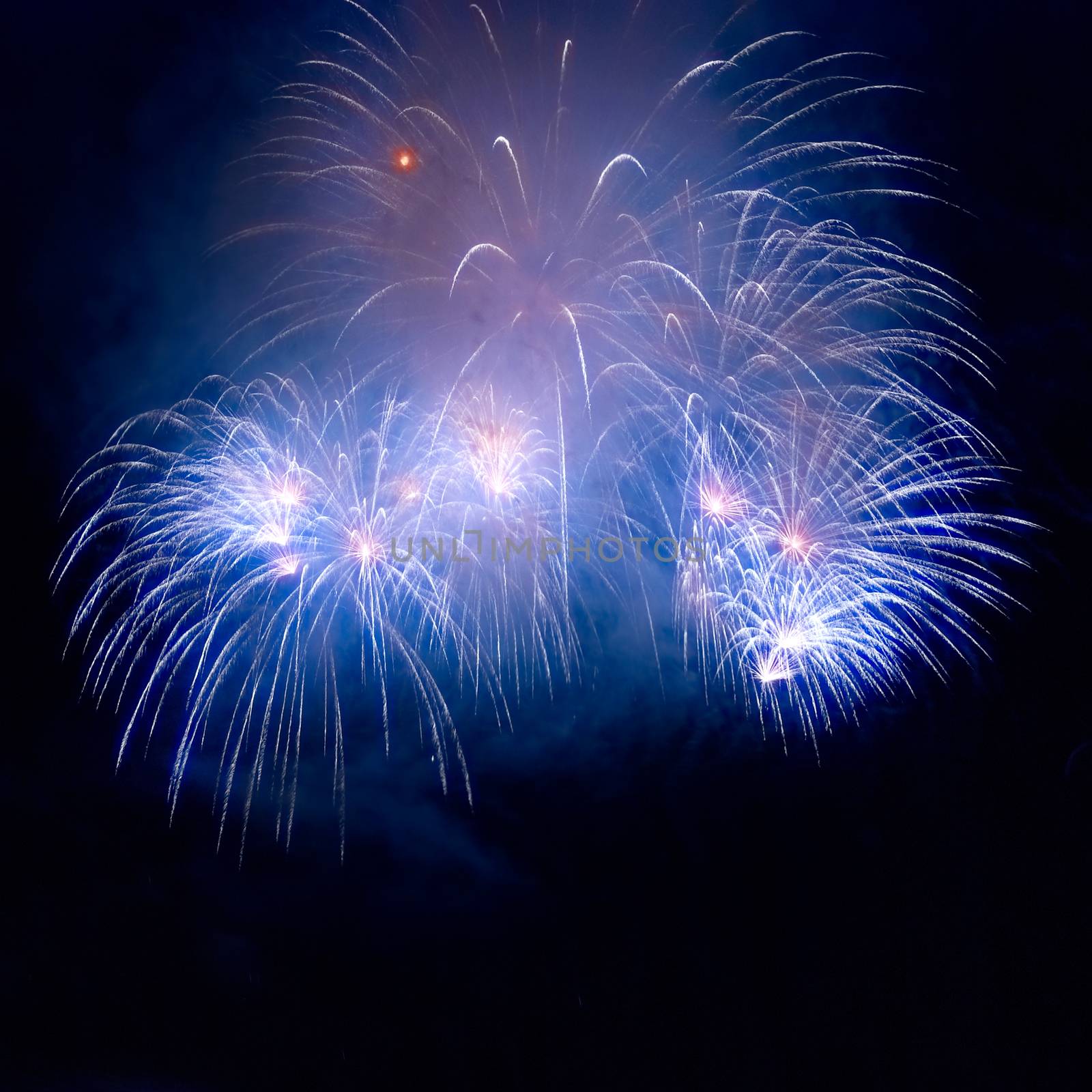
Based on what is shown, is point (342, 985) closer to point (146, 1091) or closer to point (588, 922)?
point (146, 1091)

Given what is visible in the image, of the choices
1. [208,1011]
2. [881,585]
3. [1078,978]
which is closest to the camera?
[881,585]

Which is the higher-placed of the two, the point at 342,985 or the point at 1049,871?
the point at 1049,871

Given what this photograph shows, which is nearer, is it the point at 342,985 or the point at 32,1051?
the point at 32,1051

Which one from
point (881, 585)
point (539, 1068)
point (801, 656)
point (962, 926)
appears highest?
point (881, 585)

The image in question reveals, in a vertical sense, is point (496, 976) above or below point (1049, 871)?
below

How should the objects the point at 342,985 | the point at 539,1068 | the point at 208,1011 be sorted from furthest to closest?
the point at 342,985 → the point at 208,1011 → the point at 539,1068

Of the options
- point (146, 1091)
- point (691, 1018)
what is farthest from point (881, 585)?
point (146, 1091)

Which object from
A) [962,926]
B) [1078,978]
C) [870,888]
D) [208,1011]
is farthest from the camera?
[208,1011]

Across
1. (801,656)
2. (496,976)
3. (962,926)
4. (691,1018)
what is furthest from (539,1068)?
(801,656)

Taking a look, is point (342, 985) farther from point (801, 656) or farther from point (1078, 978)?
point (801, 656)
